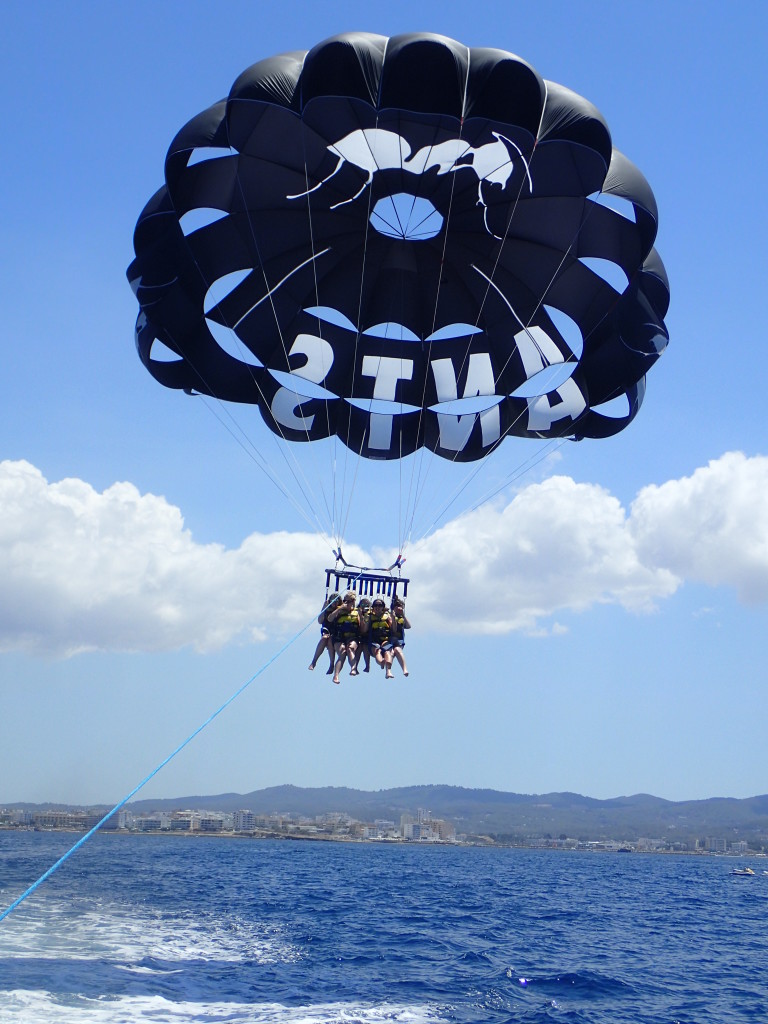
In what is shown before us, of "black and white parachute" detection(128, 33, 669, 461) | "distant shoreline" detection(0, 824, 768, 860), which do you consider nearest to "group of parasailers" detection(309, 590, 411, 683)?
"black and white parachute" detection(128, 33, 669, 461)

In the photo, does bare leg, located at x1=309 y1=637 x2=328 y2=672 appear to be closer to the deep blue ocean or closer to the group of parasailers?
the group of parasailers

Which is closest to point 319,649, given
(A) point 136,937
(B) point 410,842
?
(A) point 136,937

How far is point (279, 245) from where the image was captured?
12.8 m

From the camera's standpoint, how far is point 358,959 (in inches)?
590

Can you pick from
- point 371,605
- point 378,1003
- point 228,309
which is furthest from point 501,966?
point 228,309

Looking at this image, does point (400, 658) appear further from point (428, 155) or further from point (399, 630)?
point (428, 155)

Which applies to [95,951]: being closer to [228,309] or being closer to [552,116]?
[228,309]

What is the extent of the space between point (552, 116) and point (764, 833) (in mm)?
172028

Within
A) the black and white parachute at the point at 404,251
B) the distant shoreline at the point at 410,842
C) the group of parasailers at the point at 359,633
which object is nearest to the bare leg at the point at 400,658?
the group of parasailers at the point at 359,633

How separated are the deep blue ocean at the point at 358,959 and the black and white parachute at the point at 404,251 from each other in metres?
7.35

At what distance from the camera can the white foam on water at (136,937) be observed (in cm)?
1452

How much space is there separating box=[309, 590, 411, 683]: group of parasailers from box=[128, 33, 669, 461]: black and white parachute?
3.34 metres

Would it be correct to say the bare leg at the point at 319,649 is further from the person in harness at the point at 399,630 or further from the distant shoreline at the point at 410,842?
the distant shoreline at the point at 410,842

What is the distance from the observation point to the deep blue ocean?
11523 mm
